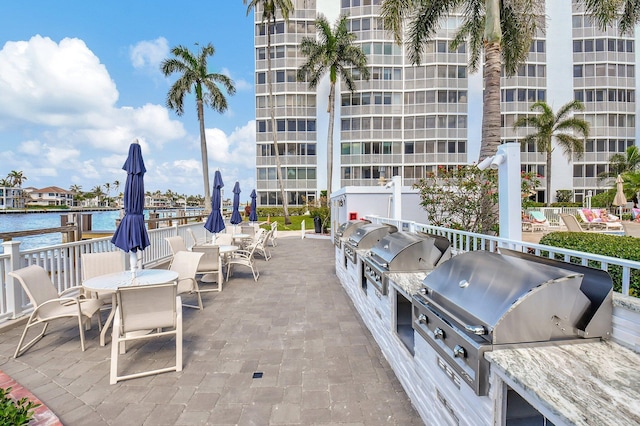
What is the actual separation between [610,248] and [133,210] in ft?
22.9

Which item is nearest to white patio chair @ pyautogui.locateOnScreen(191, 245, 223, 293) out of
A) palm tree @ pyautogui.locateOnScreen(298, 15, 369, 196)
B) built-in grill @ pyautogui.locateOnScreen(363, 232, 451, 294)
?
built-in grill @ pyautogui.locateOnScreen(363, 232, 451, 294)

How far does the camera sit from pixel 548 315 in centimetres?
169

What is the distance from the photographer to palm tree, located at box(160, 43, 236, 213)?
21.9 meters

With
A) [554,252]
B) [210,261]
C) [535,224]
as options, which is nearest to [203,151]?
[210,261]

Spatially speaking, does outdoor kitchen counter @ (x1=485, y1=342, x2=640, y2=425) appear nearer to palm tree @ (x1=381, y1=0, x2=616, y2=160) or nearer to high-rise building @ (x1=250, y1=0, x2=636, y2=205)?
palm tree @ (x1=381, y1=0, x2=616, y2=160)

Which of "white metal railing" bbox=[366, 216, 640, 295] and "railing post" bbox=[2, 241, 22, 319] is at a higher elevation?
"white metal railing" bbox=[366, 216, 640, 295]

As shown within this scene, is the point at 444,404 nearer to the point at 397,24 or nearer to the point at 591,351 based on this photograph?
the point at 591,351

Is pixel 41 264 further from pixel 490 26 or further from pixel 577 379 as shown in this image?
pixel 490 26

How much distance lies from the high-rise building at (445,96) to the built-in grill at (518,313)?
29.9 metres

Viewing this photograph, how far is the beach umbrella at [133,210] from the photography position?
15.1 feet

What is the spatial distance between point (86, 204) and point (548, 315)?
354 feet

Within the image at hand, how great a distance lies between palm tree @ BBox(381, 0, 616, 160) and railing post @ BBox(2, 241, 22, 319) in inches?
378

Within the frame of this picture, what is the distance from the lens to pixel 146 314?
3.49m

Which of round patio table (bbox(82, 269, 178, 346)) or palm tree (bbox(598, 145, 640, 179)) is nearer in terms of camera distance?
round patio table (bbox(82, 269, 178, 346))
